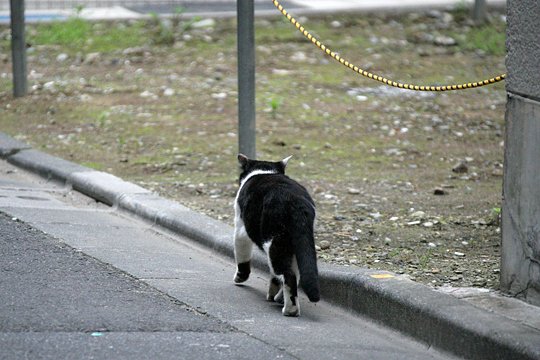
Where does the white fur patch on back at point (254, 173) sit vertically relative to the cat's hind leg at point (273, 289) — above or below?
above

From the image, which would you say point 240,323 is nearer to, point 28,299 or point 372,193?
point 28,299

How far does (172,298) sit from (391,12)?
10454 mm

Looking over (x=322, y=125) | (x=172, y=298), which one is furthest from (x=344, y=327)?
(x=322, y=125)

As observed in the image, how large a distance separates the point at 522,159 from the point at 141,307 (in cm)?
206

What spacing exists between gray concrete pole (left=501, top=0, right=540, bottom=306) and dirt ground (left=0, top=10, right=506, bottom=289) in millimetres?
344

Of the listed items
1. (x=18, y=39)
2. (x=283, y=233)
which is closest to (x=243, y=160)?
(x=283, y=233)

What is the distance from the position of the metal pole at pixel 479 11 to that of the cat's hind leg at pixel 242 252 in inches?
376

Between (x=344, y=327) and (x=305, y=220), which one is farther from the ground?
(x=305, y=220)

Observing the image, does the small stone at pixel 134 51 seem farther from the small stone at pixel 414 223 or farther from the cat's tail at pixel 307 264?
the cat's tail at pixel 307 264

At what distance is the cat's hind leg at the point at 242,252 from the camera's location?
19.7 ft

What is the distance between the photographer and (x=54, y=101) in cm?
1106

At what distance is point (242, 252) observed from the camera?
237 inches

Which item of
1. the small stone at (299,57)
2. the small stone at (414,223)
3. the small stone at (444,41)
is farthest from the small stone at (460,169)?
the small stone at (444,41)

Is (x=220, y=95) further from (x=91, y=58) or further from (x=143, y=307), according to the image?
(x=143, y=307)
